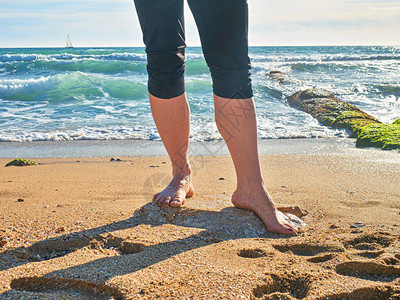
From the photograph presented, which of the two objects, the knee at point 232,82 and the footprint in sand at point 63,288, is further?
the knee at point 232,82

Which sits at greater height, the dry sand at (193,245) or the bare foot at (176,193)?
the bare foot at (176,193)

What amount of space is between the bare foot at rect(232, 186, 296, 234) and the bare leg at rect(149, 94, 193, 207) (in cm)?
31

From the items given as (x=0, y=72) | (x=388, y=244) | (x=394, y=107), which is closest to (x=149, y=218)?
(x=388, y=244)

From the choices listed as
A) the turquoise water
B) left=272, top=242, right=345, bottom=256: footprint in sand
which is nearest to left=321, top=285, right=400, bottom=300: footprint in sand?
left=272, top=242, right=345, bottom=256: footprint in sand

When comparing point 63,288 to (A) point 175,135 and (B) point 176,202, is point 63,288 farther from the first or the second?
(A) point 175,135

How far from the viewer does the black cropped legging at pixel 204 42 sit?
66.5 inches

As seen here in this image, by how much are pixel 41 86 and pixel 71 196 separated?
10.1m

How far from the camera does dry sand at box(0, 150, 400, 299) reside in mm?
1245

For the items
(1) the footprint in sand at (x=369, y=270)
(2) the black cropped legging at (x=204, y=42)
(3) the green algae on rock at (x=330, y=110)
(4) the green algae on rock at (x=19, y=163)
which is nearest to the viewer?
(1) the footprint in sand at (x=369, y=270)

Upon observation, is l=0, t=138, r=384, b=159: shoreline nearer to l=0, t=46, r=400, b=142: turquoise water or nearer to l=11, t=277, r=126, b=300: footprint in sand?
l=0, t=46, r=400, b=142: turquoise water

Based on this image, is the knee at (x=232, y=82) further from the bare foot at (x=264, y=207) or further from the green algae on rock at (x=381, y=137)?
the green algae on rock at (x=381, y=137)

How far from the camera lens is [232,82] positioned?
1.77 metres

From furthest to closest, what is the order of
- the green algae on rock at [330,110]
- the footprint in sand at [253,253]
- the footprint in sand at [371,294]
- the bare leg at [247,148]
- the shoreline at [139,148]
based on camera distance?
the green algae on rock at [330,110], the shoreline at [139,148], the bare leg at [247,148], the footprint in sand at [253,253], the footprint in sand at [371,294]

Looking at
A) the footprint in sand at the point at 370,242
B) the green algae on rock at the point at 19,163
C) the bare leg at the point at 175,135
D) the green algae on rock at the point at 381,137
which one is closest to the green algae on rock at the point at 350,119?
the green algae on rock at the point at 381,137
